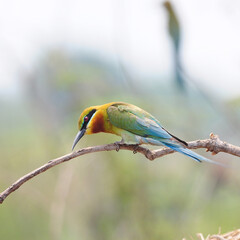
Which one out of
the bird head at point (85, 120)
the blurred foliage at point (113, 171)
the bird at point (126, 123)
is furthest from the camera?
the blurred foliage at point (113, 171)

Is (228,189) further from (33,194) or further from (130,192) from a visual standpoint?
(33,194)

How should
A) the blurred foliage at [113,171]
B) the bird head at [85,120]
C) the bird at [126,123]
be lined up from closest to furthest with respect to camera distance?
the bird at [126,123], the bird head at [85,120], the blurred foliage at [113,171]

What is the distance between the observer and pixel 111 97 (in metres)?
2.49

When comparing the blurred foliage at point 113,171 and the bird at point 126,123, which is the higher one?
the blurred foliage at point 113,171

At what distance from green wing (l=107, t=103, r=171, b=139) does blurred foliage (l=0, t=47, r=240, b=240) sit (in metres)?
0.67

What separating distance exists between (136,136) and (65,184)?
822mm

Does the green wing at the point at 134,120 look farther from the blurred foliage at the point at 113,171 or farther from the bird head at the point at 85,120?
the blurred foliage at the point at 113,171

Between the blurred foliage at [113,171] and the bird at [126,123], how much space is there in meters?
0.65

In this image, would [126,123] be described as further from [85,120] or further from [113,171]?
[113,171]

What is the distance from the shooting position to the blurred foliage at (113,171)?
2344 millimetres

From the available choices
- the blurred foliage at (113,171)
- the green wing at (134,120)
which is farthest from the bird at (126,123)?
the blurred foliage at (113,171)

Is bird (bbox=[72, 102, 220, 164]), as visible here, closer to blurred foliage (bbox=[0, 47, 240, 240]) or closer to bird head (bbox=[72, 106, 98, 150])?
bird head (bbox=[72, 106, 98, 150])

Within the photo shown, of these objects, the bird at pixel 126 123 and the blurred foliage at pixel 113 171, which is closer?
the bird at pixel 126 123

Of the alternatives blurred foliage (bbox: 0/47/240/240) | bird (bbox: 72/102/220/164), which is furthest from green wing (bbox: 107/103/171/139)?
blurred foliage (bbox: 0/47/240/240)
